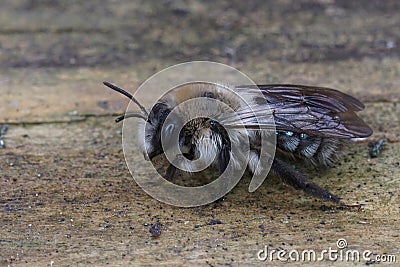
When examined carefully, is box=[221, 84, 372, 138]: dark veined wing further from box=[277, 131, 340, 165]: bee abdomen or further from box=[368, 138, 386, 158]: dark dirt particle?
box=[368, 138, 386, 158]: dark dirt particle

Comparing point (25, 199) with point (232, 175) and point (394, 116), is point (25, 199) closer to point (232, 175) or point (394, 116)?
point (232, 175)

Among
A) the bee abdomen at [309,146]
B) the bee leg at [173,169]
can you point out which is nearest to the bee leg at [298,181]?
the bee abdomen at [309,146]

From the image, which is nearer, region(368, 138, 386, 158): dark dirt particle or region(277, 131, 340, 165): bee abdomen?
region(277, 131, 340, 165): bee abdomen

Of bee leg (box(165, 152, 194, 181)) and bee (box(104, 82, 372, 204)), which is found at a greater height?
bee (box(104, 82, 372, 204))

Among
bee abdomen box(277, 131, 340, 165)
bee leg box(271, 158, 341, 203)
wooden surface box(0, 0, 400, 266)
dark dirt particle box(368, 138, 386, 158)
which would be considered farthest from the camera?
dark dirt particle box(368, 138, 386, 158)

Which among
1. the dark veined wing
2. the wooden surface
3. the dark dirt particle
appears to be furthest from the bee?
the dark dirt particle

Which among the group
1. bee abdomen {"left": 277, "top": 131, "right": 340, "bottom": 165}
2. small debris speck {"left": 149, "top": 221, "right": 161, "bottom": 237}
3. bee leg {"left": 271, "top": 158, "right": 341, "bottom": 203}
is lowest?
small debris speck {"left": 149, "top": 221, "right": 161, "bottom": 237}
